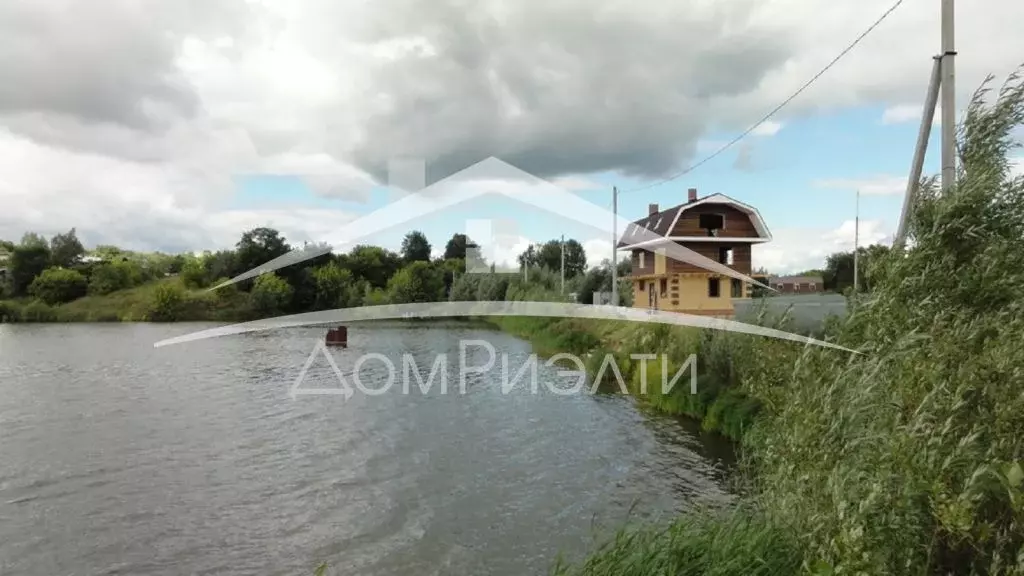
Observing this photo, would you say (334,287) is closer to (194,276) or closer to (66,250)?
(194,276)

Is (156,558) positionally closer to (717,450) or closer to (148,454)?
(148,454)

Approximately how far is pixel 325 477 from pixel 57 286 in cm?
6120

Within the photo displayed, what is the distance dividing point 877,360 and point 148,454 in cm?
1200

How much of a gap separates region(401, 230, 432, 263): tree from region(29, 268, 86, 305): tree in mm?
30879

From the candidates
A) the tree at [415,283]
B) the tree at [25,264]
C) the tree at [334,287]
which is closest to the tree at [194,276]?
the tree at [334,287]

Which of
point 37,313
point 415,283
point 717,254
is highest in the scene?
point 717,254

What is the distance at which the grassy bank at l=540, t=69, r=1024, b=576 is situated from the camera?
13.4 feet

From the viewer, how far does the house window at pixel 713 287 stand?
1125 inches

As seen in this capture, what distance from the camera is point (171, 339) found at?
37.4 m

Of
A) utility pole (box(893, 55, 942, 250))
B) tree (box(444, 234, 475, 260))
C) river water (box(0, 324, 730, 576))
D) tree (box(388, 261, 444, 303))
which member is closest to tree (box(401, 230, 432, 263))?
tree (box(444, 234, 475, 260))

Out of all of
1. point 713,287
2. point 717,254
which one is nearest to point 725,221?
point 717,254

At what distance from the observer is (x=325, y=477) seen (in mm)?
11016

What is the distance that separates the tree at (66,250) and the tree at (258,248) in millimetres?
21585

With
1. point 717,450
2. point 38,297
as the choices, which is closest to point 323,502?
point 717,450
